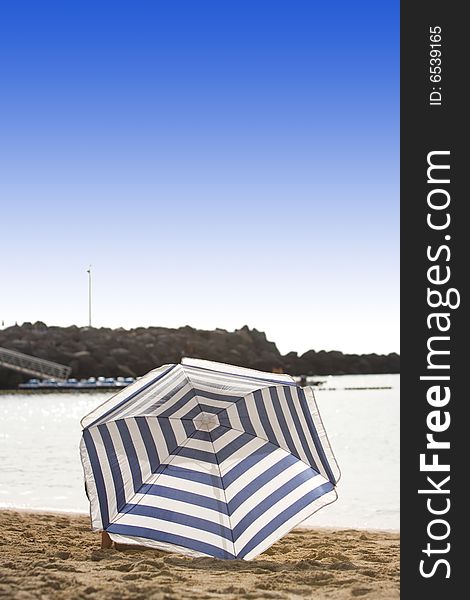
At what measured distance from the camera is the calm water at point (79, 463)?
10.2 meters

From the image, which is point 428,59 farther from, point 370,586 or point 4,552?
point 4,552

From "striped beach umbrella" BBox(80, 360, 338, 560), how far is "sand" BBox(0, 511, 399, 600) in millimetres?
219

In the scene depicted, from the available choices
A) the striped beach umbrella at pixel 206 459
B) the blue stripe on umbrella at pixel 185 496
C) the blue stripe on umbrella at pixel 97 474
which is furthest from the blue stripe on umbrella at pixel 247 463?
the blue stripe on umbrella at pixel 97 474

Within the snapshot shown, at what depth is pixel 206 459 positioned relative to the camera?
5301 mm

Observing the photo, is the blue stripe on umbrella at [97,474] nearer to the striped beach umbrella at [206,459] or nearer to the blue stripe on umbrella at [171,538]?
the striped beach umbrella at [206,459]

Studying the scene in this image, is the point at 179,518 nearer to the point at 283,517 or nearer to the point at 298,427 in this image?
the point at 283,517

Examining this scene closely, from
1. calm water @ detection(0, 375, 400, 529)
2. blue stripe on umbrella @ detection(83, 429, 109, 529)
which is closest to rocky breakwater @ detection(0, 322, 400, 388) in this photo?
calm water @ detection(0, 375, 400, 529)

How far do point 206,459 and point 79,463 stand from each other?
11.1 meters

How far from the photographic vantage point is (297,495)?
5207 millimetres

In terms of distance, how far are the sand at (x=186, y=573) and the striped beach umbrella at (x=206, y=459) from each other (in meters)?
0.22

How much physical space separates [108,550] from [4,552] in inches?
27.3

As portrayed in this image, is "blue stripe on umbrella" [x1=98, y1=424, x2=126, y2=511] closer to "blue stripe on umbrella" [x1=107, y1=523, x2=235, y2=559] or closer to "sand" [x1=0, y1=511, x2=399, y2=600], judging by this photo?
"blue stripe on umbrella" [x1=107, y1=523, x2=235, y2=559]

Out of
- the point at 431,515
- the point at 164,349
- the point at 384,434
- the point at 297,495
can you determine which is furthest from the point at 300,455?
the point at 164,349

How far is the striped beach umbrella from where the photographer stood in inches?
199
